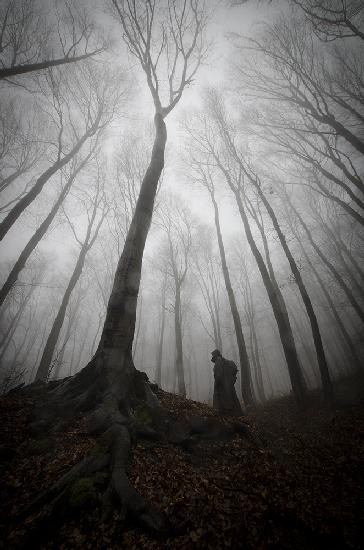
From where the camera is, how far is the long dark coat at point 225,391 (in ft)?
19.8

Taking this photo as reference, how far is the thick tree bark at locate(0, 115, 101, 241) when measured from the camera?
9039 mm

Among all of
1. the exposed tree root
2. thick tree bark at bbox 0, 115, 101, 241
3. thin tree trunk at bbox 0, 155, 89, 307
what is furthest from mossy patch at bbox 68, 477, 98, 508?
thick tree bark at bbox 0, 115, 101, 241

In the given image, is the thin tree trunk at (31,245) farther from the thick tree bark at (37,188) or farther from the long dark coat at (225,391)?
the long dark coat at (225,391)

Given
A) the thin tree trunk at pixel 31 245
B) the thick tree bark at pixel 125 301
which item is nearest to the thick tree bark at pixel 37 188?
the thin tree trunk at pixel 31 245

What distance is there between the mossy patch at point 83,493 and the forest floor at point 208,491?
0.06m

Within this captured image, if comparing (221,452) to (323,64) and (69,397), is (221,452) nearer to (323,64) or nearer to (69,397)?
(69,397)

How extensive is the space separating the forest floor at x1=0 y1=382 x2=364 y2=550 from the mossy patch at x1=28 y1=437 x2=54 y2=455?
0.01 meters

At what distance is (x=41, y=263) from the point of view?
1109 inches

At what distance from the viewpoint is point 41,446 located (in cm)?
320

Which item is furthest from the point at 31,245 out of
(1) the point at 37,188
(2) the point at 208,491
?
(2) the point at 208,491

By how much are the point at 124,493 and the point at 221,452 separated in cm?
208

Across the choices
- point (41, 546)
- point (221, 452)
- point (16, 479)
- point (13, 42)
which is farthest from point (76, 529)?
point (13, 42)

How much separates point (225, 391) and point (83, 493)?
14.5 feet

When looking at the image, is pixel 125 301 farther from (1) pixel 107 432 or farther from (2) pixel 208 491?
(2) pixel 208 491
